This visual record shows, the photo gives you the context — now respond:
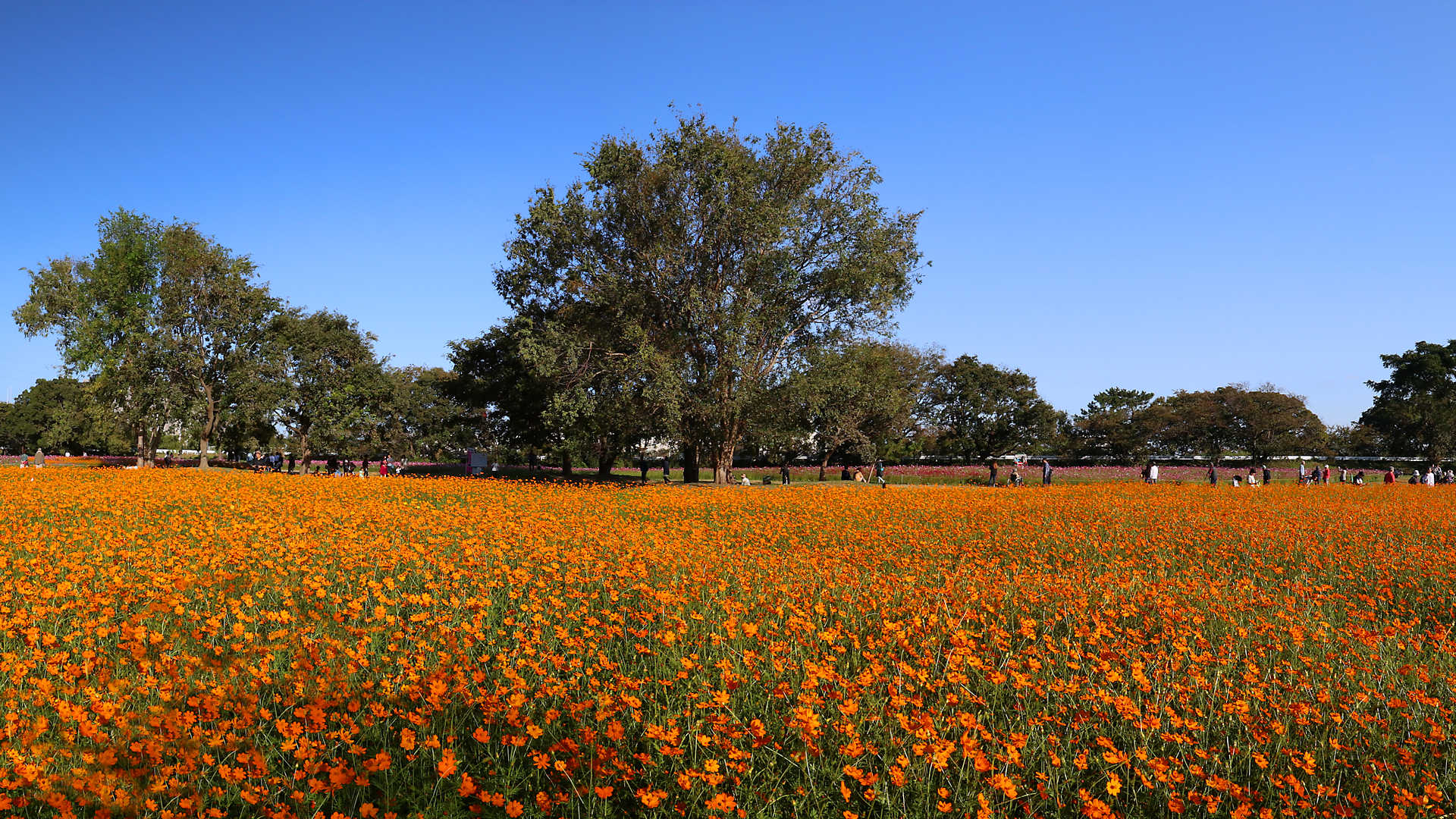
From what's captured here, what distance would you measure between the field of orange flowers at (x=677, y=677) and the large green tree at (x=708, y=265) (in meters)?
14.9

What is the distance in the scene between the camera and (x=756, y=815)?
372 centimetres

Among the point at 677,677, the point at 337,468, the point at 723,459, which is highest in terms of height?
the point at 723,459

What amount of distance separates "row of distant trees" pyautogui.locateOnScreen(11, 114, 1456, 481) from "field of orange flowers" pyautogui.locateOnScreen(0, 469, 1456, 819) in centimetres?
1570

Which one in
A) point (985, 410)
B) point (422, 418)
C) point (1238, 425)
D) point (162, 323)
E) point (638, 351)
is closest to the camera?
point (638, 351)

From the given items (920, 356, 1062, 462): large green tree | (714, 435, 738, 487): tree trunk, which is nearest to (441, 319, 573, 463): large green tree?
(714, 435, 738, 487): tree trunk

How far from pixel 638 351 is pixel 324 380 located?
29.4 metres

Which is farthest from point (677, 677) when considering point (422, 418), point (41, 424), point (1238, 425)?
point (41, 424)

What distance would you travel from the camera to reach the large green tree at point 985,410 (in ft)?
238

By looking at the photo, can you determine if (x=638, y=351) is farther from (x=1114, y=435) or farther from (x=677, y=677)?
(x=1114, y=435)

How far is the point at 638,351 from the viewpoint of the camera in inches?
998

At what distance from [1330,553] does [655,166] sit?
20966 mm

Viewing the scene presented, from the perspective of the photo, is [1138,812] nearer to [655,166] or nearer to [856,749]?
[856,749]

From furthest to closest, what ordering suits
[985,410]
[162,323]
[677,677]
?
[985,410] < [162,323] < [677,677]

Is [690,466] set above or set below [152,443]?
below
